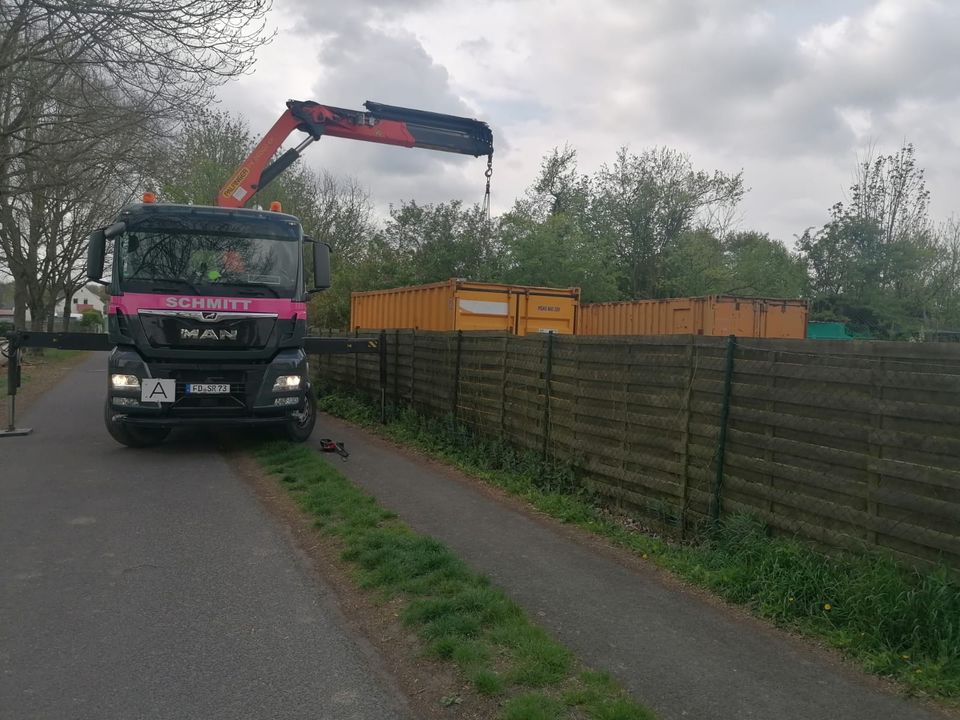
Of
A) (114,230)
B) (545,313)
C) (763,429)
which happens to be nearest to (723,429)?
(763,429)

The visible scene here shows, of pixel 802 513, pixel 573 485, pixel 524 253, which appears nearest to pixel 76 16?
pixel 573 485

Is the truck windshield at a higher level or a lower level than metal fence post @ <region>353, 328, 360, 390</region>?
higher

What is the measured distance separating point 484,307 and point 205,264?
5.48 metres

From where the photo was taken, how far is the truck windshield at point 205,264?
10.1 meters

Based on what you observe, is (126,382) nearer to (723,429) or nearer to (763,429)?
(723,429)

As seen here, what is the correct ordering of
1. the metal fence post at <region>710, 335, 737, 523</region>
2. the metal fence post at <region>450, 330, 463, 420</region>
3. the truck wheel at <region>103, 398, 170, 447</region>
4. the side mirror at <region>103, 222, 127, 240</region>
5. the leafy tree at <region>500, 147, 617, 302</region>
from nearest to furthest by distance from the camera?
the metal fence post at <region>710, 335, 737, 523</region> < the side mirror at <region>103, 222, 127, 240</region> < the truck wheel at <region>103, 398, 170, 447</region> < the metal fence post at <region>450, 330, 463, 420</region> < the leafy tree at <region>500, 147, 617, 302</region>

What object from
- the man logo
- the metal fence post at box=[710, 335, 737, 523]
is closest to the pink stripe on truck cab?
the man logo

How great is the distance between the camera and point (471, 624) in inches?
177

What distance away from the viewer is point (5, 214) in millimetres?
25938

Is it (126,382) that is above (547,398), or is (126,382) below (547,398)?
below

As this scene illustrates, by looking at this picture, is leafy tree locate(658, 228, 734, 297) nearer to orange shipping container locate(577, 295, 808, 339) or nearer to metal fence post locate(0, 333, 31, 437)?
orange shipping container locate(577, 295, 808, 339)

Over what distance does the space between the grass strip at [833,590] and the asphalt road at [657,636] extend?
18 centimetres

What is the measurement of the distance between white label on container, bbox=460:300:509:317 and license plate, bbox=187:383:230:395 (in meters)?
4.95

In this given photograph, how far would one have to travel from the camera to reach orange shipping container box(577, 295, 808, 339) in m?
14.4
